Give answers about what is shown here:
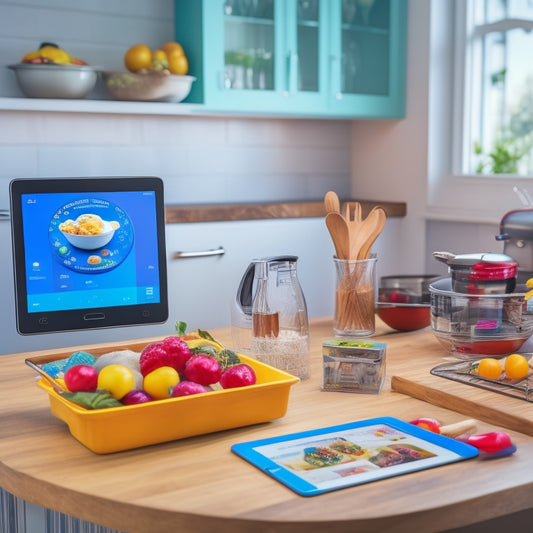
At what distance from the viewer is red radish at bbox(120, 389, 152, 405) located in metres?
1.15

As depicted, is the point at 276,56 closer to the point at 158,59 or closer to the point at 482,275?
the point at 158,59

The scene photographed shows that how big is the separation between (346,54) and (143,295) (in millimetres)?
2290

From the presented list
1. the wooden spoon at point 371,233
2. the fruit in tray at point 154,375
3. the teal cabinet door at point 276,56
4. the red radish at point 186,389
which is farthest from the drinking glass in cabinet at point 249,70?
the red radish at point 186,389

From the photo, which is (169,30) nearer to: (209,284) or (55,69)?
(55,69)

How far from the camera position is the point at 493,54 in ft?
11.2

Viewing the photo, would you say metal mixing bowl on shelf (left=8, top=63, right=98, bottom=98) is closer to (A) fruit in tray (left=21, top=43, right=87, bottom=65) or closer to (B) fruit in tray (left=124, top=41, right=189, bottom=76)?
(A) fruit in tray (left=21, top=43, right=87, bottom=65)

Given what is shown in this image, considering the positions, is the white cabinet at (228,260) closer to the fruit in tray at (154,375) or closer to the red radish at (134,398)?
the fruit in tray at (154,375)

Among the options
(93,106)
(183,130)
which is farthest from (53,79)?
(183,130)

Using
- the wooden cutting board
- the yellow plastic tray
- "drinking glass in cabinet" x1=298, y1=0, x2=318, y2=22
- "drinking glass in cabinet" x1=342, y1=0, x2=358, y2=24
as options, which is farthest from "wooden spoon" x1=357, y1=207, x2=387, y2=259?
"drinking glass in cabinet" x1=342, y1=0, x2=358, y2=24

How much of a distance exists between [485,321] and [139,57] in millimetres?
2035

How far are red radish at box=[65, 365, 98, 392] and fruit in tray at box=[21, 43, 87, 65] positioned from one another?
2.04 meters

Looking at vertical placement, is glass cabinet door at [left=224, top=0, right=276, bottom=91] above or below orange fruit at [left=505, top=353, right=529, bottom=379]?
above

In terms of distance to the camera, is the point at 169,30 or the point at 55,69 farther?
the point at 169,30

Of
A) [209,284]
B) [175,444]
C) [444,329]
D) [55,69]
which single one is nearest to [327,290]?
[209,284]
